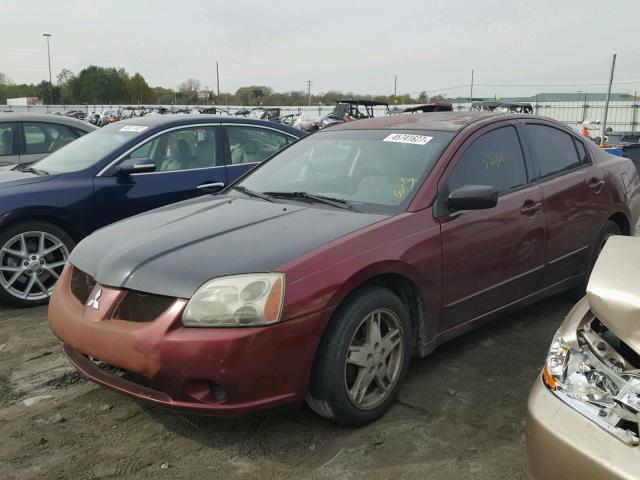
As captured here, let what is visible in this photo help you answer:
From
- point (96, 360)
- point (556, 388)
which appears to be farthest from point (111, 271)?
point (556, 388)

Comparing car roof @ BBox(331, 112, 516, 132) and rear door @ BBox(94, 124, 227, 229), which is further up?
car roof @ BBox(331, 112, 516, 132)

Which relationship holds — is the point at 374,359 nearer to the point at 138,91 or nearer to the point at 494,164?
the point at 494,164

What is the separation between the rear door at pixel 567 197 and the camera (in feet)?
13.3

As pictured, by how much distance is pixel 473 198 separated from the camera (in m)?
3.15

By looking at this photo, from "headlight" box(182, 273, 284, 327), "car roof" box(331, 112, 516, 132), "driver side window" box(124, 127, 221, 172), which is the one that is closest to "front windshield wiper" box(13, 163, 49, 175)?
"driver side window" box(124, 127, 221, 172)

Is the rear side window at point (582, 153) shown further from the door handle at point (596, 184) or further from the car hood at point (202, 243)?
the car hood at point (202, 243)

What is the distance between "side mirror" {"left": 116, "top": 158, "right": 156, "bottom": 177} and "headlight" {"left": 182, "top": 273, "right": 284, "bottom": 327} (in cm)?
280

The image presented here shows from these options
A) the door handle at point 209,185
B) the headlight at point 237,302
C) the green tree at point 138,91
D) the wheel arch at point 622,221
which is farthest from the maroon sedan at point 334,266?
the green tree at point 138,91

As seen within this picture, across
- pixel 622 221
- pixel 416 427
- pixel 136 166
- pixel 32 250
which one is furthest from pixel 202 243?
pixel 622 221

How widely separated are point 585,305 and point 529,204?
1.65 metres

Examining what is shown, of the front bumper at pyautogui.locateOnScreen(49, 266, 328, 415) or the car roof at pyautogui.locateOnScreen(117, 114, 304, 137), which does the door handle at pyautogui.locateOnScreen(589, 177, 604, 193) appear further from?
the car roof at pyautogui.locateOnScreen(117, 114, 304, 137)

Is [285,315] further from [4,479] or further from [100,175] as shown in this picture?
[100,175]

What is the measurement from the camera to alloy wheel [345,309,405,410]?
2842mm

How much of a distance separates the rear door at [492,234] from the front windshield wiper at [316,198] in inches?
21.6
